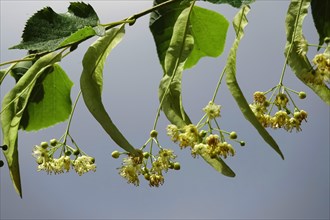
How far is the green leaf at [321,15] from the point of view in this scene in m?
1.16

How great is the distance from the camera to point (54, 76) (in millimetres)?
1399

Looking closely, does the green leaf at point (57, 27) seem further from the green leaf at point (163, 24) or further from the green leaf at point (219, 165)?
the green leaf at point (219, 165)

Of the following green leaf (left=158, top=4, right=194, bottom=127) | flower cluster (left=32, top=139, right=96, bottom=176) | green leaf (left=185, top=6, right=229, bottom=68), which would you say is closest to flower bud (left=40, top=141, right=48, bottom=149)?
flower cluster (left=32, top=139, right=96, bottom=176)

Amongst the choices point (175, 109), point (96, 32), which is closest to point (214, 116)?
point (175, 109)

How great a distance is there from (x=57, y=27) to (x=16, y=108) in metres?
0.20

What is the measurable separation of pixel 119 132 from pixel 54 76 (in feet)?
1.70

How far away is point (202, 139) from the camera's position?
108 centimetres

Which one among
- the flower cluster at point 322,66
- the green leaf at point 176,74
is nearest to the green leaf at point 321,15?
the flower cluster at point 322,66

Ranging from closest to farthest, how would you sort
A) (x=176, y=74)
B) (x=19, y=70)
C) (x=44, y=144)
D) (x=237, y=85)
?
(x=237, y=85), (x=176, y=74), (x=44, y=144), (x=19, y=70)

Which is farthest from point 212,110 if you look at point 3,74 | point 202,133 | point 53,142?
point 3,74

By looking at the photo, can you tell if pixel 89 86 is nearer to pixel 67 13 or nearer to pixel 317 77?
pixel 67 13

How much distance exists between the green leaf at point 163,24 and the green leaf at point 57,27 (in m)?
0.18

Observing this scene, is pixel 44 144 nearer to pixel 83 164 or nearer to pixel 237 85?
pixel 83 164

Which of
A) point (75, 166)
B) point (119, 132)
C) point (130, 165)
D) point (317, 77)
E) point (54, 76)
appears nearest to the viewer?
point (119, 132)
